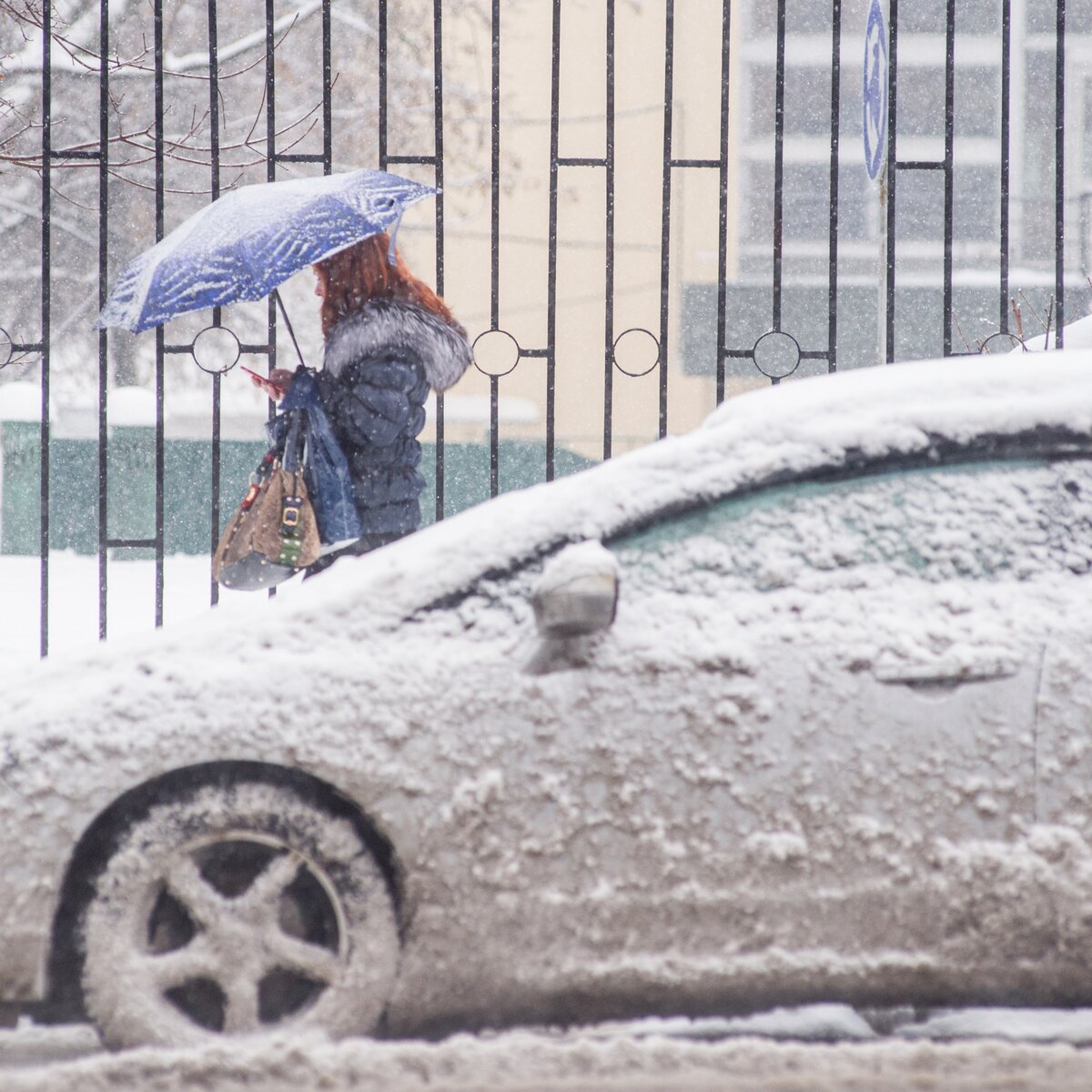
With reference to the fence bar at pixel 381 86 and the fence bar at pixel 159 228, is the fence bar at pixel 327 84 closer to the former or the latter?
the fence bar at pixel 381 86

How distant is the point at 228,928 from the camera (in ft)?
9.96

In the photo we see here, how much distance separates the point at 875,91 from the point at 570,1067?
406 cm

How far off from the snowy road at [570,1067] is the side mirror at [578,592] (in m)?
0.80

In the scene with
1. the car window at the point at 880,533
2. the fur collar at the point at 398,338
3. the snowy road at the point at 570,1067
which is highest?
the fur collar at the point at 398,338

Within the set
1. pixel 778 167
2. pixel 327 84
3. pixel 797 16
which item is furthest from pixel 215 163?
pixel 797 16

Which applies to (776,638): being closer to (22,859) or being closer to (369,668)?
(369,668)

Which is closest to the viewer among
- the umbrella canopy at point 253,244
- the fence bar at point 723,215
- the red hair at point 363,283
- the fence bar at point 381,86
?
the umbrella canopy at point 253,244

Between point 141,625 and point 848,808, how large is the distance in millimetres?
7921

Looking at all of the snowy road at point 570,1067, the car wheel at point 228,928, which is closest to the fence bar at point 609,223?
the car wheel at point 228,928

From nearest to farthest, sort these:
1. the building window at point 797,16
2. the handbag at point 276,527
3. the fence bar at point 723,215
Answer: the handbag at point 276,527 < the fence bar at point 723,215 < the building window at point 797,16

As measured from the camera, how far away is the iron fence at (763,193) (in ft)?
19.6

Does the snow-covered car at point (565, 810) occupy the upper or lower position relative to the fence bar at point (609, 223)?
lower

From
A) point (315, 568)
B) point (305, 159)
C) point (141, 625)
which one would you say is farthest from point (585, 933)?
point (141, 625)

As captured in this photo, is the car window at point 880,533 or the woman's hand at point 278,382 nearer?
the car window at point 880,533
